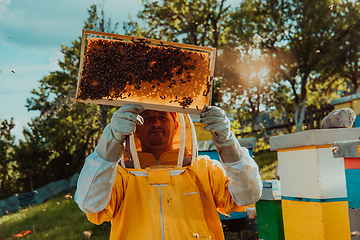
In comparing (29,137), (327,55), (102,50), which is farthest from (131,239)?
(29,137)

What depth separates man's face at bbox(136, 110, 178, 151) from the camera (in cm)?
224

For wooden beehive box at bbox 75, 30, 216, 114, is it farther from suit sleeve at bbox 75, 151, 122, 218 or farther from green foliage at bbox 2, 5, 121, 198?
green foliage at bbox 2, 5, 121, 198

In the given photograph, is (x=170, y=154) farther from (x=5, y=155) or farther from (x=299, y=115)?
(x=5, y=155)

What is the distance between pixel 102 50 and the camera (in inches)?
79.0

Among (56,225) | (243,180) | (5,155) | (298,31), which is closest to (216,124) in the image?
(243,180)

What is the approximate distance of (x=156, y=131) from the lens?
2.24 metres

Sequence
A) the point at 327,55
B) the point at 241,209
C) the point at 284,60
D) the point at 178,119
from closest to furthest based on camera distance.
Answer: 1. the point at 241,209
2. the point at 178,119
3. the point at 327,55
4. the point at 284,60

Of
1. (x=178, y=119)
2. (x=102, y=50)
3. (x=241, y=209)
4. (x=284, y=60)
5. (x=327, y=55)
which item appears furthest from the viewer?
(x=284, y=60)

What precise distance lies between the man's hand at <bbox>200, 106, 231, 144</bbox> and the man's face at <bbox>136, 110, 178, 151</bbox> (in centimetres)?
39

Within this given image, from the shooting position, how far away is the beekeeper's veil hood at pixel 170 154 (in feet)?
7.18

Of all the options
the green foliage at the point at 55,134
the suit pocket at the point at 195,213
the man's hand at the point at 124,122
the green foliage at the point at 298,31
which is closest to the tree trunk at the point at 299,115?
the green foliage at the point at 298,31

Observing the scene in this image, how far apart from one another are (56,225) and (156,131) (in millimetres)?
8913

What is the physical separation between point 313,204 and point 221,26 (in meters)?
16.0

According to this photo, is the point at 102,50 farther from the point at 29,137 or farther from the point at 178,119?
the point at 29,137
